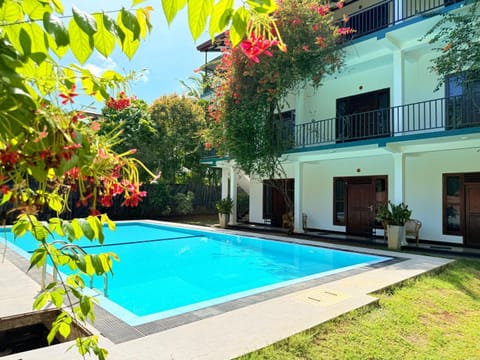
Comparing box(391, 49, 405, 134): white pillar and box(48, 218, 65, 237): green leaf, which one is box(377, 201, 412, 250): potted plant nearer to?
box(391, 49, 405, 134): white pillar

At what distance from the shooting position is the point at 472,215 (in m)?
10.9

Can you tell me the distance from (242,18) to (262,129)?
490 inches

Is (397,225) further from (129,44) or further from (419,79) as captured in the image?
(129,44)

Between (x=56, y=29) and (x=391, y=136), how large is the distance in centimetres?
1177

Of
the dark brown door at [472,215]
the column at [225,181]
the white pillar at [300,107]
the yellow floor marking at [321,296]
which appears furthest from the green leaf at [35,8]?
the column at [225,181]

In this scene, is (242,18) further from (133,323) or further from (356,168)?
(356,168)

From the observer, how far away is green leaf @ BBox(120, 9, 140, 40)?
909 millimetres

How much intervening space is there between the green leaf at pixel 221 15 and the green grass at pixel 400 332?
3.16 metres

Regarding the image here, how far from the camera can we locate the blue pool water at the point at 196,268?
20.2 feet

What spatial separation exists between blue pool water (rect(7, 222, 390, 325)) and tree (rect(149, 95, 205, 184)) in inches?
303

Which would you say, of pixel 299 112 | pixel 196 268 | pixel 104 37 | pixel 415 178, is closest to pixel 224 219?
pixel 299 112

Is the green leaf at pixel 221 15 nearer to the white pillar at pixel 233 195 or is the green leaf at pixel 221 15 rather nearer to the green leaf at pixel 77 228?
the green leaf at pixel 77 228

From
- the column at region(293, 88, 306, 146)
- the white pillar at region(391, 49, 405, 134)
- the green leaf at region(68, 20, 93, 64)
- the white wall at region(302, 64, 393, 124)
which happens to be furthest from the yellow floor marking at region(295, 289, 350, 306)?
the white wall at region(302, 64, 393, 124)

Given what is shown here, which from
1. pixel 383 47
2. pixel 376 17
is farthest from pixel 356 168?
pixel 376 17
